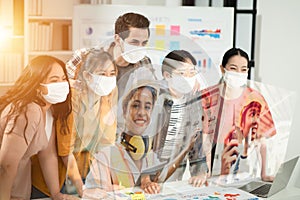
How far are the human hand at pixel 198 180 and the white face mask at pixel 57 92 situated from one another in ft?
1.54

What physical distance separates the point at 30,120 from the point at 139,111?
0.29 meters

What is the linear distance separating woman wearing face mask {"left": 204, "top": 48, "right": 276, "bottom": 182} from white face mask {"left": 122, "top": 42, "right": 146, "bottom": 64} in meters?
0.30

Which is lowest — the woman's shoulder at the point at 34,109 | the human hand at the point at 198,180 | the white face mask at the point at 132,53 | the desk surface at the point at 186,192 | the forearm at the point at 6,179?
the desk surface at the point at 186,192

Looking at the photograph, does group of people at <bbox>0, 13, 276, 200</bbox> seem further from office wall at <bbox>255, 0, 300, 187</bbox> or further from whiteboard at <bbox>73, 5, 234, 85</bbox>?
office wall at <bbox>255, 0, 300, 187</bbox>

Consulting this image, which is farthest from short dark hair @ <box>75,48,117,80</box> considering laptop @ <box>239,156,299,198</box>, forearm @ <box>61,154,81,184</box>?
laptop @ <box>239,156,299,198</box>

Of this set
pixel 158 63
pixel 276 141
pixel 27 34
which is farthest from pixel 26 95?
pixel 276 141

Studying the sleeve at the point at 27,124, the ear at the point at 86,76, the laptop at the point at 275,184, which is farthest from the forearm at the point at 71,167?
the laptop at the point at 275,184

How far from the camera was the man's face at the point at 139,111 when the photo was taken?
1427mm

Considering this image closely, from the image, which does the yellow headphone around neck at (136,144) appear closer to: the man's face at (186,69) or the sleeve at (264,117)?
the man's face at (186,69)

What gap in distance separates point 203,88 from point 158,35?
0.21 meters

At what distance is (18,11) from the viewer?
132 centimetres

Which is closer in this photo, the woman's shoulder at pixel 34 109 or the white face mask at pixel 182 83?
the woman's shoulder at pixel 34 109

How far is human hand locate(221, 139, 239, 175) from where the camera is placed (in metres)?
1.64

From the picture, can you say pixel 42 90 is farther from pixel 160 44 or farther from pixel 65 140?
pixel 160 44
